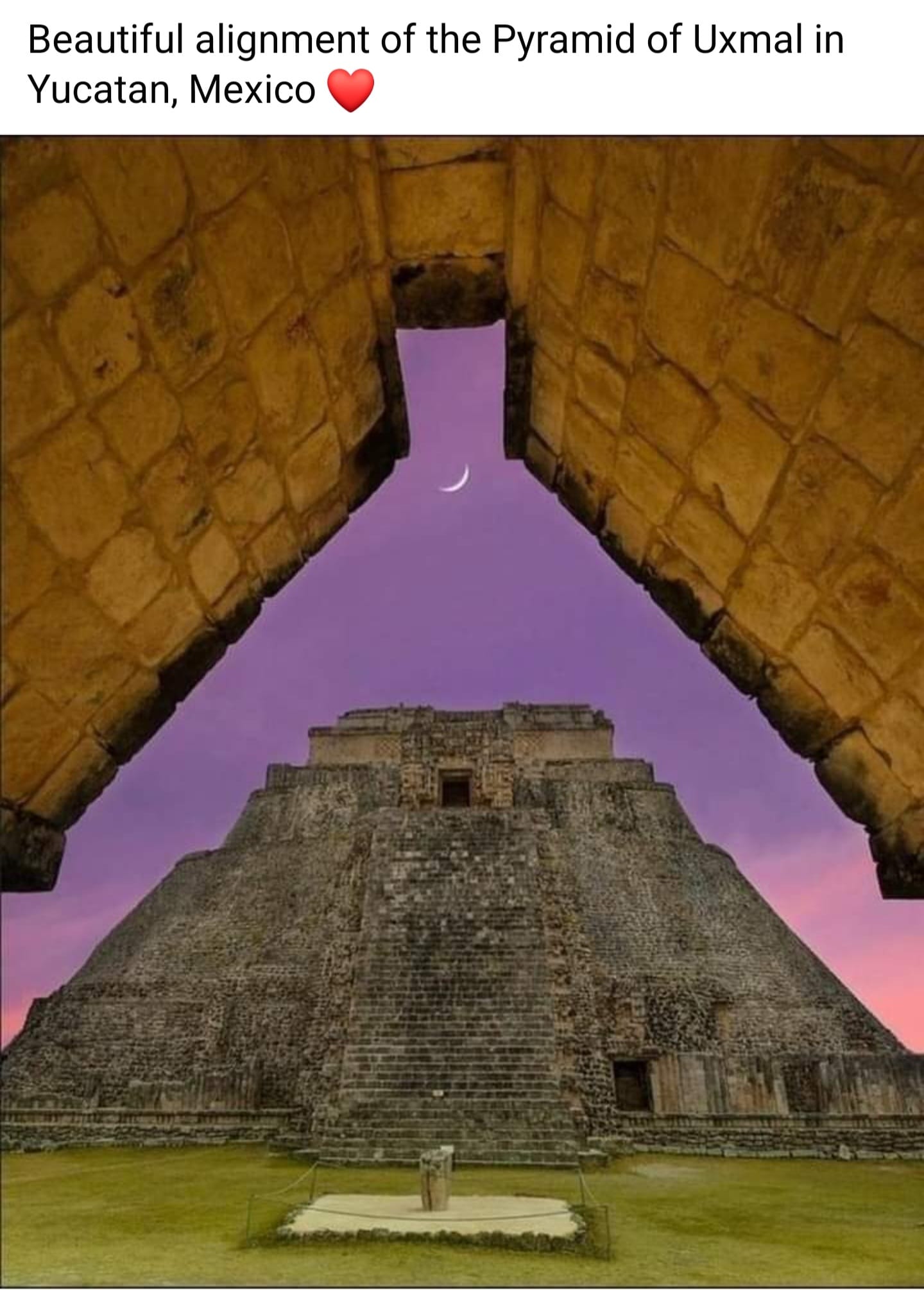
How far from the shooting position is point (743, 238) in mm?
1848

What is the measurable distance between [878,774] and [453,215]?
1886 mm

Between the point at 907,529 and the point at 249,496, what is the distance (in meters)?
1.58

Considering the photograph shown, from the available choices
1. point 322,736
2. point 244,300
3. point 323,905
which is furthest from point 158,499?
point 322,736

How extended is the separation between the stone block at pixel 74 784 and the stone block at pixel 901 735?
1924mm

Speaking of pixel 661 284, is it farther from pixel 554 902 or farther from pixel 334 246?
pixel 554 902

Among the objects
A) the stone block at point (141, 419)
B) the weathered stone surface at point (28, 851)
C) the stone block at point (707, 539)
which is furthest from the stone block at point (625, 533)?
the weathered stone surface at point (28, 851)

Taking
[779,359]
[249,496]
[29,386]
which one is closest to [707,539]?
[779,359]

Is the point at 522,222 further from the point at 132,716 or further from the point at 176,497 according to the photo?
the point at 132,716

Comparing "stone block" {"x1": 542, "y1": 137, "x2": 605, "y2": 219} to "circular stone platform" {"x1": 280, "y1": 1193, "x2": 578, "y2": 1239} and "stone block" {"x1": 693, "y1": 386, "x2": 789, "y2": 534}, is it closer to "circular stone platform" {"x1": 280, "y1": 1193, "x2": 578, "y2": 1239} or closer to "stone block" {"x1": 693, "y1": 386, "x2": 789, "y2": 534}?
"stone block" {"x1": 693, "y1": 386, "x2": 789, "y2": 534}

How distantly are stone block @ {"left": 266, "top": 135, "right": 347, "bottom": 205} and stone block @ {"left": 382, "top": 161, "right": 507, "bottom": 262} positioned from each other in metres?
0.21

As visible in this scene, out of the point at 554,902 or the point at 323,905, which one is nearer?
the point at 554,902

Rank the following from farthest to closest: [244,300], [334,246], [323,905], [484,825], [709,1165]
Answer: [323,905] < [484,825] < [709,1165] < [334,246] < [244,300]
